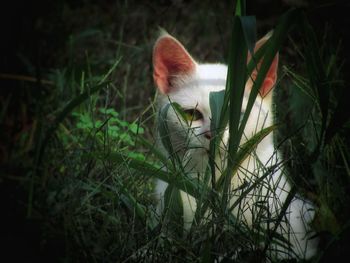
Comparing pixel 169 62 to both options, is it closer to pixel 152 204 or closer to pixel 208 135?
pixel 208 135

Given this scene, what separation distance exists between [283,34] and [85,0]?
11.0 ft

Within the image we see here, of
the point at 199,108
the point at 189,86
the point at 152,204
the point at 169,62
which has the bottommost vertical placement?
the point at 152,204

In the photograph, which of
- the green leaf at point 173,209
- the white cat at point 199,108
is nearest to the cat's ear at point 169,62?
the white cat at point 199,108

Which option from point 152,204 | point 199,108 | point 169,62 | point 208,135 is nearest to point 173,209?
point 152,204

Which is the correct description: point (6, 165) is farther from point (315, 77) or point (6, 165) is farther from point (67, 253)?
point (315, 77)

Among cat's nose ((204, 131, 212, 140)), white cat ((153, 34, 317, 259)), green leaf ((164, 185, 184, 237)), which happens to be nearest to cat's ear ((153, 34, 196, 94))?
white cat ((153, 34, 317, 259))

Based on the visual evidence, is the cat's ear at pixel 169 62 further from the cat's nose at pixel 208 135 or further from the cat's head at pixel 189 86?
the cat's nose at pixel 208 135

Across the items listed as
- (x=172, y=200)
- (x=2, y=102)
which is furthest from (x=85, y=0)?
(x=172, y=200)

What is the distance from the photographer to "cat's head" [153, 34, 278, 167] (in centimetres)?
221

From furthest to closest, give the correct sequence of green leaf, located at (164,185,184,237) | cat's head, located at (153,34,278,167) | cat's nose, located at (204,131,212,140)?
1. cat's head, located at (153,34,278,167)
2. cat's nose, located at (204,131,212,140)
3. green leaf, located at (164,185,184,237)

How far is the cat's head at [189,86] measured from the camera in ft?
7.25

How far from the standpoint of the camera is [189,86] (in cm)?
238

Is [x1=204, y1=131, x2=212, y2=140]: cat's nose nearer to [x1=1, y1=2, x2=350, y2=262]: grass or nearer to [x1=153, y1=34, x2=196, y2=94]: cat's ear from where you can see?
[x1=1, y1=2, x2=350, y2=262]: grass

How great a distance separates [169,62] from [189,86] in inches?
6.5
